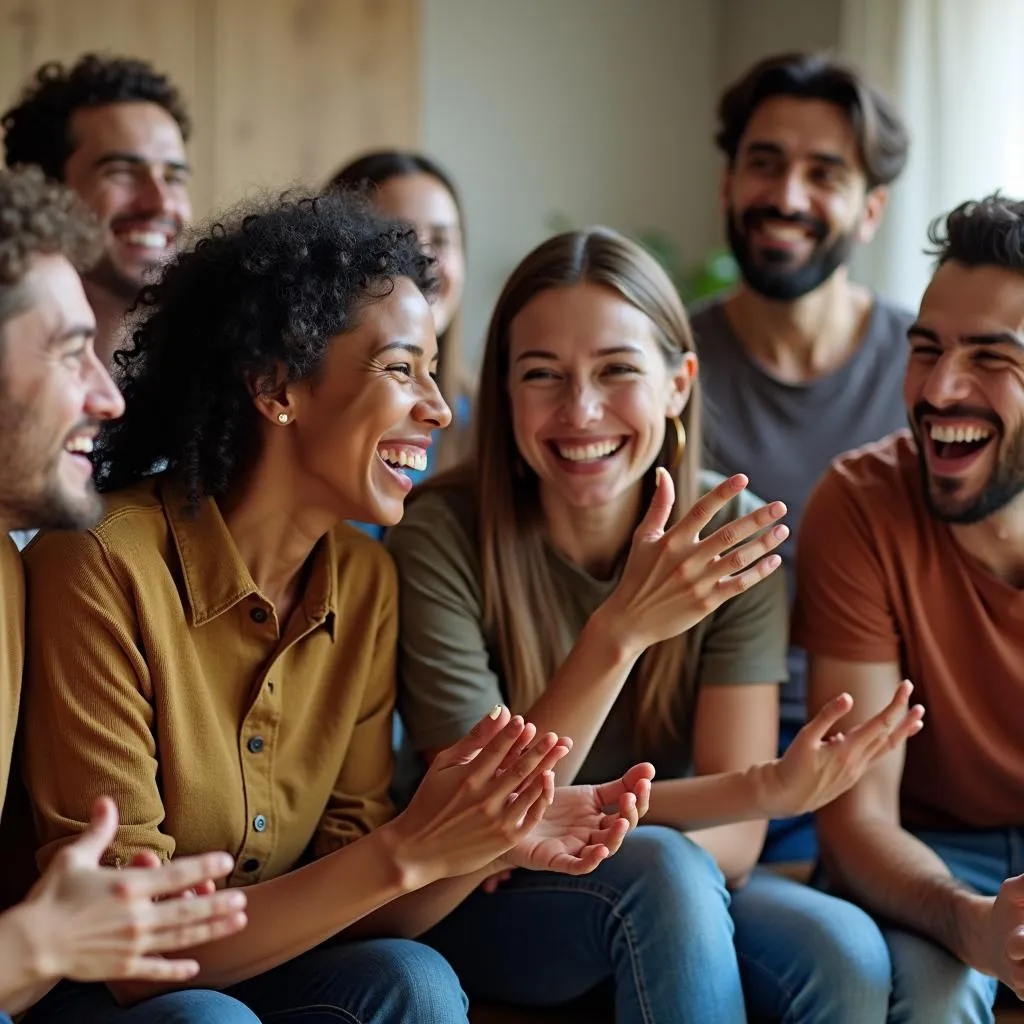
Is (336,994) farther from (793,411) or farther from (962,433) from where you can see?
(793,411)

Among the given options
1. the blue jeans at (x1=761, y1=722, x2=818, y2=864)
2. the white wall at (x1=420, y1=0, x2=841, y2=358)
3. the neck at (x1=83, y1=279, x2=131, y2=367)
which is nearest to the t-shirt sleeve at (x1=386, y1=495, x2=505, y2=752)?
the blue jeans at (x1=761, y1=722, x2=818, y2=864)

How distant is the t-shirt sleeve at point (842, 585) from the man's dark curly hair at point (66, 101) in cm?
157

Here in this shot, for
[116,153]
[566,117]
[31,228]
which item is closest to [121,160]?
[116,153]

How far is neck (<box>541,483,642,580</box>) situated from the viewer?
207 centimetres

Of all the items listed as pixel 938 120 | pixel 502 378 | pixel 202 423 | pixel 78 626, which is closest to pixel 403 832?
pixel 78 626

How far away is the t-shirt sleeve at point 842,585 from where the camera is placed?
203cm

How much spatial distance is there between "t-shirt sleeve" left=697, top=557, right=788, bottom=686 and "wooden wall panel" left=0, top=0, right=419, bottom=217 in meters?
2.31

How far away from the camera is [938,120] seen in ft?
12.2

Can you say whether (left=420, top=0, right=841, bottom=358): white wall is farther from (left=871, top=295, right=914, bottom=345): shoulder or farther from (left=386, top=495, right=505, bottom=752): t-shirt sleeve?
(left=386, top=495, right=505, bottom=752): t-shirt sleeve

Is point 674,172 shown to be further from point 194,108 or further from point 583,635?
point 583,635

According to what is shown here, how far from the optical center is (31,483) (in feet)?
4.86

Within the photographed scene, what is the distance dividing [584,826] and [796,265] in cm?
141

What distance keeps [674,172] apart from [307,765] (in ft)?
11.8

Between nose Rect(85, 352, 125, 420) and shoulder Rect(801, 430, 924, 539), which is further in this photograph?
shoulder Rect(801, 430, 924, 539)
